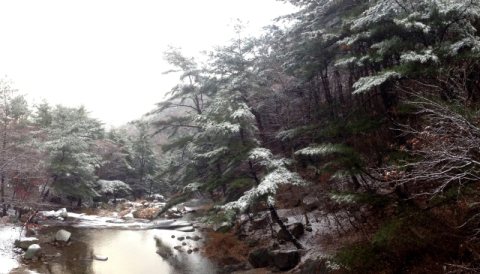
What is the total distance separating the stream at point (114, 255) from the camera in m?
13.0

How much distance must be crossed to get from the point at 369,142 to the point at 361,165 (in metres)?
1.30

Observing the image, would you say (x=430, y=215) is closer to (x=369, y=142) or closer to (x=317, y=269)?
(x=369, y=142)

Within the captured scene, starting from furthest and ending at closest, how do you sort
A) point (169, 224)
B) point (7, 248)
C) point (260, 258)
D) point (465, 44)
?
point (169, 224) → point (7, 248) → point (260, 258) → point (465, 44)

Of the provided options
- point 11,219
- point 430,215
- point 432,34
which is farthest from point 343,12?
point 11,219

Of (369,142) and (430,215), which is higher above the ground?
(369,142)

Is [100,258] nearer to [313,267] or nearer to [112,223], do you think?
[112,223]

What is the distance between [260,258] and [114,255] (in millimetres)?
7985

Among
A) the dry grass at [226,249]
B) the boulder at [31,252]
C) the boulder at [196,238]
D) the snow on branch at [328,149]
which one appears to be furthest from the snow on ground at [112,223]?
the snow on branch at [328,149]

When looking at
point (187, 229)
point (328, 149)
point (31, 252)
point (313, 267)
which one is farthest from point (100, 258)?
point (328, 149)

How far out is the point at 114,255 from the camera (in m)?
15.5

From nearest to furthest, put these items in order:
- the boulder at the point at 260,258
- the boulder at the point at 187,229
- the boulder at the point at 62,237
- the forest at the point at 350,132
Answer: the forest at the point at 350,132 < the boulder at the point at 260,258 < the boulder at the point at 62,237 < the boulder at the point at 187,229

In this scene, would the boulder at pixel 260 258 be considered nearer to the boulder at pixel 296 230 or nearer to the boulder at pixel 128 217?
the boulder at pixel 296 230

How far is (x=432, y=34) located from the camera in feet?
28.5

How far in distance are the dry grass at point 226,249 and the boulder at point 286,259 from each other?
245 cm
